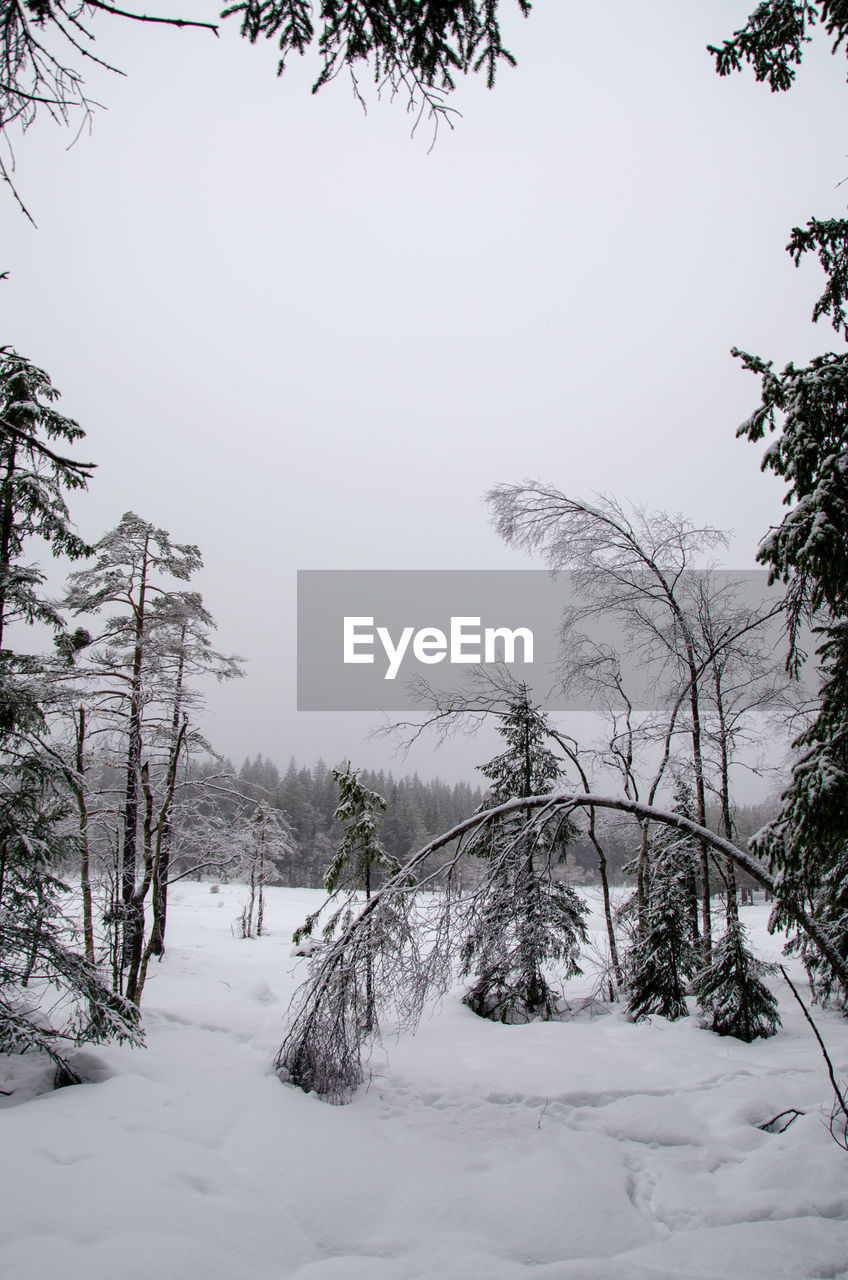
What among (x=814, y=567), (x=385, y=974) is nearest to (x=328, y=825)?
(x=385, y=974)

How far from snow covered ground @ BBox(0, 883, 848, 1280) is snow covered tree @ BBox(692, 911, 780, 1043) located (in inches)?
110

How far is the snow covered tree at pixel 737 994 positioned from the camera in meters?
9.66

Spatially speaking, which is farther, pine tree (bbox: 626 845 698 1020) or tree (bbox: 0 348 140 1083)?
pine tree (bbox: 626 845 698 1020)

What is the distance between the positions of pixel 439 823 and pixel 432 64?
57.2 m

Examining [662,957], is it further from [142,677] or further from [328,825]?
[328,825]

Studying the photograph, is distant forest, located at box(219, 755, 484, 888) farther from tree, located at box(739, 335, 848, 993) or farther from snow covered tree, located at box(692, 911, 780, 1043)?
tree, located at box(739, 335, 848, 993)

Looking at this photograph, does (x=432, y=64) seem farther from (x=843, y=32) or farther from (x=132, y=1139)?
(x=132, y=1139)

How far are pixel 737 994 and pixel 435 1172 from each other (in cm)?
767

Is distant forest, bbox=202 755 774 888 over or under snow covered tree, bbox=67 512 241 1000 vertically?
under

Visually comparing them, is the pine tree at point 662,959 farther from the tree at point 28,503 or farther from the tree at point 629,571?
the tree at point 28,503

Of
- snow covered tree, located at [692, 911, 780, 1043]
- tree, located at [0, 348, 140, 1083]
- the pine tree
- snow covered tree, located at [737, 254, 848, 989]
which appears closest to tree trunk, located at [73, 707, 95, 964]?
tree, located at [0, 348, 140, 1083]

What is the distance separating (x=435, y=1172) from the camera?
4.53 metres

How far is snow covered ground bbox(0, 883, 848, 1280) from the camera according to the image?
3424 millimetres

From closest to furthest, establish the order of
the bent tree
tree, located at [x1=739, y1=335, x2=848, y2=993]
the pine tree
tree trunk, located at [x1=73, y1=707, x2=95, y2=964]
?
1. tree, located at [x1=739, y1=335, x2=848, y2=993]
2. the bent tree
3. tree trunk, located at [x1=73, y1=707, x2=95, y2=964]
4. the pine tree
